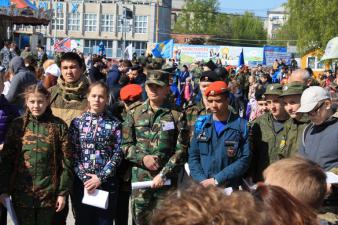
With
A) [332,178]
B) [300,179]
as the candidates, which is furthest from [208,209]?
[332,178]

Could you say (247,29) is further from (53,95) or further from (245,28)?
(53,95)

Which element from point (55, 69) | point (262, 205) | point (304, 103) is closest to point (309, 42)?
point (55, 69)

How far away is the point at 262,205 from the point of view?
6.50ft

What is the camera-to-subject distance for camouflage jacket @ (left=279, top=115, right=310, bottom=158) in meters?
5.57

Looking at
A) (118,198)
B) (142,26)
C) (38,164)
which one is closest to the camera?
(38,164)

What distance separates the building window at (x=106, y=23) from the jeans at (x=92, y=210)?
109 m

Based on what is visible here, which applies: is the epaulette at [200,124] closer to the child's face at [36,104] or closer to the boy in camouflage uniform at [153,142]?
the boy in camouflage uniform at [153,142]

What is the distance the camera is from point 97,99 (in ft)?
18.4

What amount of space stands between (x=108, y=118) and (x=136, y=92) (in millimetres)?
1575

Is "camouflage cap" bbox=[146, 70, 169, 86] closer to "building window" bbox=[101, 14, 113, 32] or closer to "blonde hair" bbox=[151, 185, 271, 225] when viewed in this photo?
"blonde hair" bbox=[151, 185, 271, 225]

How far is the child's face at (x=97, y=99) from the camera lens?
5.60 meters

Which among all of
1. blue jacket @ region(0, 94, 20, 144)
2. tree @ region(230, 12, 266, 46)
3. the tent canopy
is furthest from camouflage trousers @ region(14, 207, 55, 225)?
tree @ region(230, 12, 266, 46)

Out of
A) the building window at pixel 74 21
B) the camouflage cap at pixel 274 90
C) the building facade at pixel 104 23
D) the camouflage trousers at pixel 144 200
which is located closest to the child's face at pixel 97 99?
the camouflage trousers at pixel 144 200

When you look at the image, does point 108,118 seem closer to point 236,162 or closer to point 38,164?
point 38,164
